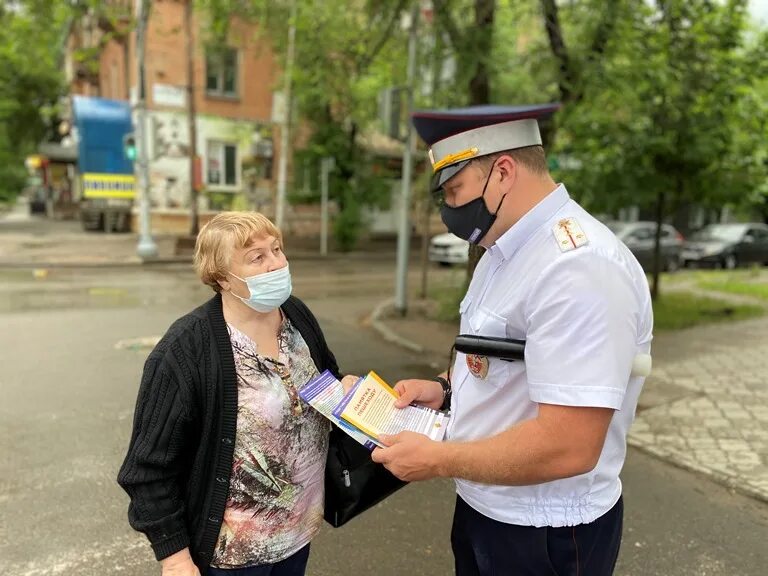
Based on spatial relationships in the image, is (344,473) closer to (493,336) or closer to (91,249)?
(493,336)

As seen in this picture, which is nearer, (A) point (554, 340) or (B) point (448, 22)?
(A) point (554, 340)

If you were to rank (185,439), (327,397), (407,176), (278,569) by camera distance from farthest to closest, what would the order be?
(407,176) < (278,569) < (327,397) < (185,439)

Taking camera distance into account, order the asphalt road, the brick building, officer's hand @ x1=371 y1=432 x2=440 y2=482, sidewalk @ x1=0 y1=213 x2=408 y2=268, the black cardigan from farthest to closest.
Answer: the brick building
sidewalk @ x1=0 y1=213 x2=408 y2=268
the asphalt road
the black cardigan
officer's hand @ x1=371 y1=432 x2=440 y2=482

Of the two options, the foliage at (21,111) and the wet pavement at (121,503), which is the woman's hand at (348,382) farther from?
the foliage at (21,111)

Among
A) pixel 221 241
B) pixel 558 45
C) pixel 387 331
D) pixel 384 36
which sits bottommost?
pixel 387 331

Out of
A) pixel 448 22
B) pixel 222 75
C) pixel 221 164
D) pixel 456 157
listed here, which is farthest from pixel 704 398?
pixel 222 75

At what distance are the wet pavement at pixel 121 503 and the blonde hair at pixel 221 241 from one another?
187 cm

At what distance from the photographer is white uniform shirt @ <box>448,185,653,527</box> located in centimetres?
123

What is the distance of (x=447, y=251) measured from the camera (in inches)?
666

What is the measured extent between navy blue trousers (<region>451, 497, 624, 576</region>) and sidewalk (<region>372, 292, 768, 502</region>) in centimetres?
290

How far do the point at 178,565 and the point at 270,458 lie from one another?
1.23 ft

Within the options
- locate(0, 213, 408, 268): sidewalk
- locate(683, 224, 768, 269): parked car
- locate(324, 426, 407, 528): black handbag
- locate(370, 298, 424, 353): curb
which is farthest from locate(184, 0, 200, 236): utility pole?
locate(683, 224, 768, 269): parked car

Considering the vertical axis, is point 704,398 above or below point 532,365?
below

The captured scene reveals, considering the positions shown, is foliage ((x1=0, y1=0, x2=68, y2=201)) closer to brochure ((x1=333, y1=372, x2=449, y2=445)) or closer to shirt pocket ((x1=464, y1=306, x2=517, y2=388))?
brochure ((x1=333, y1=372, x2=449, y2=445))
